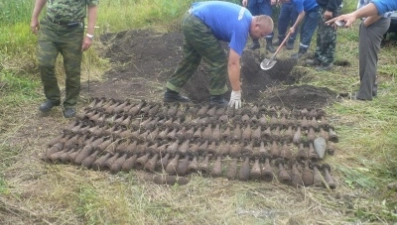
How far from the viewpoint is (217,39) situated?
5234 mm

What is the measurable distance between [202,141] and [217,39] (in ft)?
4.81

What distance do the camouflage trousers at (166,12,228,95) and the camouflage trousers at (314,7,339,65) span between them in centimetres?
227

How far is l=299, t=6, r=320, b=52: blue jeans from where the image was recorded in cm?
732

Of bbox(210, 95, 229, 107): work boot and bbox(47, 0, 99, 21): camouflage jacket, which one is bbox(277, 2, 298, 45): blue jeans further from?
bbox(47, 0, 99, 21): camouflage jacket

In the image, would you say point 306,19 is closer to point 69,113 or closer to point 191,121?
point 191,121

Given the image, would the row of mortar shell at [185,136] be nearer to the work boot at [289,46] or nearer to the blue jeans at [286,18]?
the work boot at [289,46]

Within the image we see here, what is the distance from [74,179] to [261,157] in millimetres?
1763

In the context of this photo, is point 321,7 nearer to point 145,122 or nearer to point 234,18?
point 234,18

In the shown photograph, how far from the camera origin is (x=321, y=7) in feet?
22.2

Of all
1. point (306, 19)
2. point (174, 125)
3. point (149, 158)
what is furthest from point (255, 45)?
point (149, 158)

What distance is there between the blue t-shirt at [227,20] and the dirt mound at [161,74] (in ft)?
3.98

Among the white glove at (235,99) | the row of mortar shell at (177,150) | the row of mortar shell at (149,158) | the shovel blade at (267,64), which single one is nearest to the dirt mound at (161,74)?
the shovel blade at (267,64)

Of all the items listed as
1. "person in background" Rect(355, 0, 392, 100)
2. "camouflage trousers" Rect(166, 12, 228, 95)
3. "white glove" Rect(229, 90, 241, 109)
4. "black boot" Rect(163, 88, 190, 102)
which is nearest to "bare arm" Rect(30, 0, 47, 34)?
"camouflage trousers" Rect(166, 12, 228, 95)

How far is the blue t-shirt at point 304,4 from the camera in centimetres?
723
